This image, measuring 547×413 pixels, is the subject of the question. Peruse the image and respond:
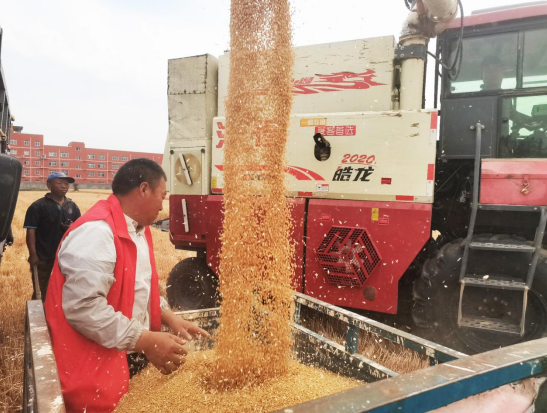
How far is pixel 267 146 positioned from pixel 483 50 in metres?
2.25

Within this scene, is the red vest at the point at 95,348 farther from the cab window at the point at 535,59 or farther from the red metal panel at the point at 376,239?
the cab window at the point at 535,59

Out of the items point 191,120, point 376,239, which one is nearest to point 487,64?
point 376,239

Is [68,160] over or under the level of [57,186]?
over

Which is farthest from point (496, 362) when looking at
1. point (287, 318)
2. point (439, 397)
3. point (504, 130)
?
point (504, 130)

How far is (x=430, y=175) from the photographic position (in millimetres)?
3443

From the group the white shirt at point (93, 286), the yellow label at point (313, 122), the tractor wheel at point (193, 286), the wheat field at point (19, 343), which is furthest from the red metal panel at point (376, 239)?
the white shirt at point (93, 286)

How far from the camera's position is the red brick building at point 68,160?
54.8m

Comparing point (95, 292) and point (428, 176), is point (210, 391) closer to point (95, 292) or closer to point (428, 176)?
point (95, 292)

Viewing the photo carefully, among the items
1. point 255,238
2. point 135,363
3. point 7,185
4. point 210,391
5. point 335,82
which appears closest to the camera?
point 7,185

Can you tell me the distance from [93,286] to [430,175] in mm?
2845

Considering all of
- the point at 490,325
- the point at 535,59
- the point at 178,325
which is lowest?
the point at 490,325

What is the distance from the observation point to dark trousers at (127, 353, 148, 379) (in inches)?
84.0

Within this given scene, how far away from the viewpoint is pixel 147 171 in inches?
71.1

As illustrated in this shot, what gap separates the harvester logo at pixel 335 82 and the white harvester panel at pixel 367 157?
349mm
